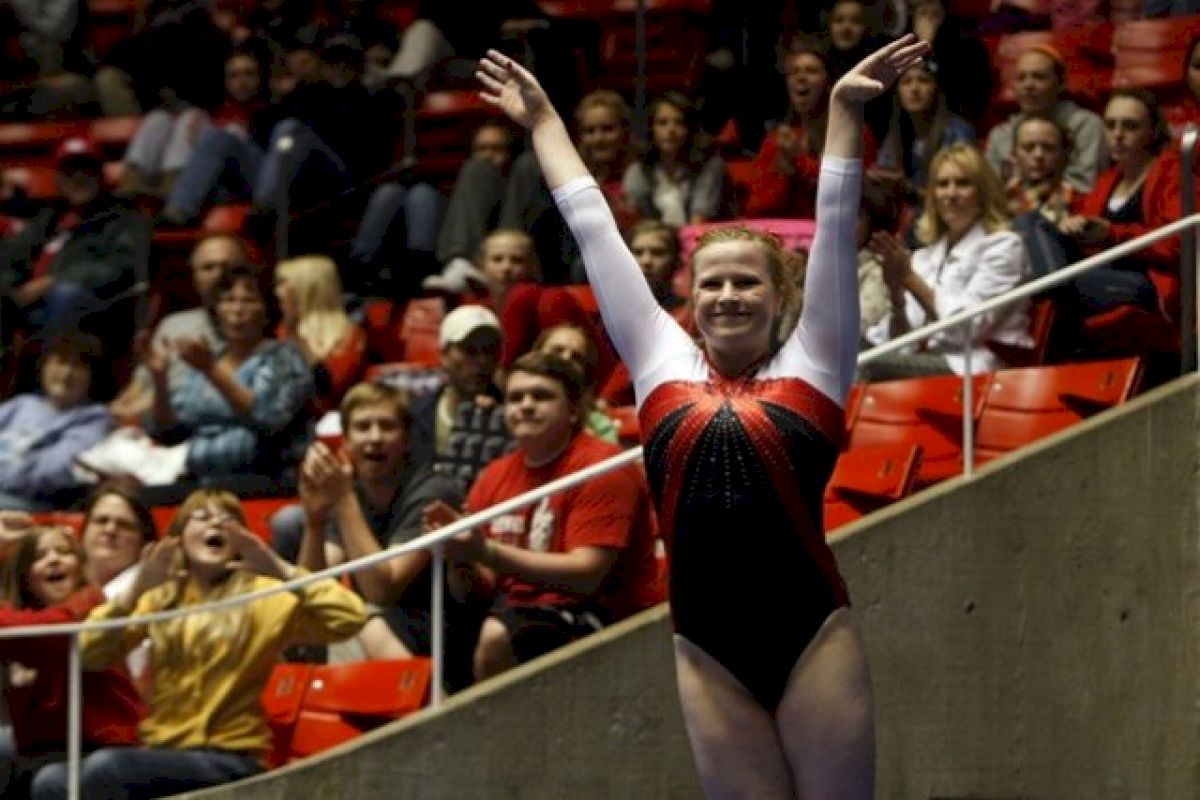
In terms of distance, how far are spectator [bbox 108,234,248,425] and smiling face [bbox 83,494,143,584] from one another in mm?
2329

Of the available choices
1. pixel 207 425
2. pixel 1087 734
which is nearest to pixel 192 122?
pixel 207 425

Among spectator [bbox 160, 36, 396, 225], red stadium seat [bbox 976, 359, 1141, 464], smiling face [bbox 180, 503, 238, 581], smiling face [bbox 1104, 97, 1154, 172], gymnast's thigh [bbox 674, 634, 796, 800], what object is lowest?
smiling face [bbox 180, 503, 238, 581]

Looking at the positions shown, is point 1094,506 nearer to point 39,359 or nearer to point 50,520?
point 50,520

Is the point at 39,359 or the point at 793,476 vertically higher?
the point at 793,476

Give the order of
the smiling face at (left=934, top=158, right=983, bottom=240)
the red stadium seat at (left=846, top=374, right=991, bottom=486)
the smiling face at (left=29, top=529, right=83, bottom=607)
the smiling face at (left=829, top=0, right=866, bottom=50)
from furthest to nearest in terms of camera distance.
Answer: the smiling face at (left=829, top=0, right=866, bottom=50), the smiling face at (left=934, top=158, right=983, bottom=240), the smiling face at (left=29, top=529, right=83, bottom=607), the red stadium seat at (left=846, top=374, right=991, bottom=486)

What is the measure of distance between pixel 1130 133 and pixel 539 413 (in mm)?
2273

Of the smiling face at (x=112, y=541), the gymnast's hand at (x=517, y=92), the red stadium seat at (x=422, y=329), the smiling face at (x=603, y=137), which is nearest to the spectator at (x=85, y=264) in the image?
the red stadium seat at (x=422, y=329)

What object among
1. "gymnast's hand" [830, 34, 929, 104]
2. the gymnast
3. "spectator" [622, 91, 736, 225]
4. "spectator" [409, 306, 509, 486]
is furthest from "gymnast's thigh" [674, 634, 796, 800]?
"spectator" [622, 91, 736, 225]

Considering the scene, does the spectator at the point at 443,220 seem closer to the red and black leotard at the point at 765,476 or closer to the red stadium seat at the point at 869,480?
the red stadium seat at the point at 869,480

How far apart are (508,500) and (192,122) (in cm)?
633

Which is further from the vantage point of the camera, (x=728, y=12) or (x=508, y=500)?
(x=728, y=12)

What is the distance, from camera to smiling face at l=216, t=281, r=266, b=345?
35.6 ft

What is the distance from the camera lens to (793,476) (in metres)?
6.27

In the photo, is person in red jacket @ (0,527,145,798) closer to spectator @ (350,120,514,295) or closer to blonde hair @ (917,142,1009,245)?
blonde hair @ (917,142,1009,245)
